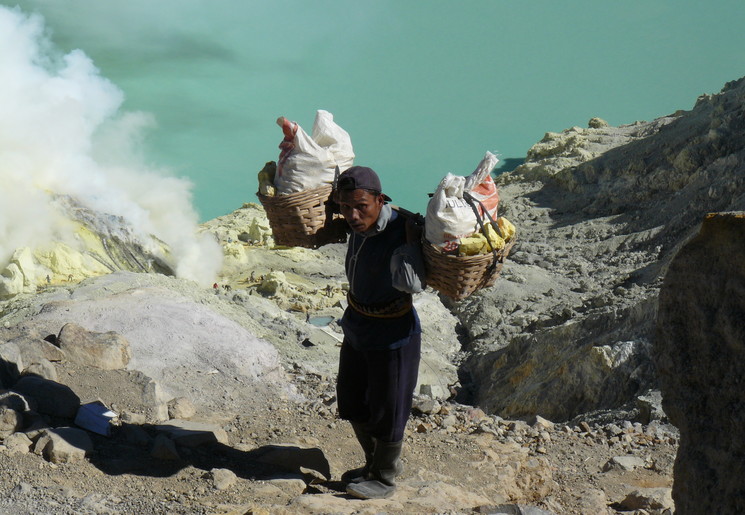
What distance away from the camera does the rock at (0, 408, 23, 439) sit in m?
3.69

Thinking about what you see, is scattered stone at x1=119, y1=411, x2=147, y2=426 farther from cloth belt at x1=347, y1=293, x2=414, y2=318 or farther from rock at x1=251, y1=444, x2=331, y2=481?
cloth belt at x1=347, y1=293, x2=414, y2=318

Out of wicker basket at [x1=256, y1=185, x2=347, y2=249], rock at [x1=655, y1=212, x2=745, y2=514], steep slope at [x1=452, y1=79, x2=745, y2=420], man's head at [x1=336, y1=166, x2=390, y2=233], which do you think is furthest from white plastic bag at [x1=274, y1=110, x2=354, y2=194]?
steep slope at [x1=452, y1=79, x2=745, y2=420]

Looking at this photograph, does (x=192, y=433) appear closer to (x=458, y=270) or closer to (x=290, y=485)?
(x=290, y=485)

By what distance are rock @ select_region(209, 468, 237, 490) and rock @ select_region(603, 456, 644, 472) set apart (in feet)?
6.21

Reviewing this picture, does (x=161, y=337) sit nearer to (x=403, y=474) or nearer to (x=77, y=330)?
(x=77, y=330)

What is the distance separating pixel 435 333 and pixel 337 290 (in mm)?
1296

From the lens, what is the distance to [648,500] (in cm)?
374

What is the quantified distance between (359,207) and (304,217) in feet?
1.12

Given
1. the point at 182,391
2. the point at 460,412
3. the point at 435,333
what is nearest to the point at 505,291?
the point at 435,333

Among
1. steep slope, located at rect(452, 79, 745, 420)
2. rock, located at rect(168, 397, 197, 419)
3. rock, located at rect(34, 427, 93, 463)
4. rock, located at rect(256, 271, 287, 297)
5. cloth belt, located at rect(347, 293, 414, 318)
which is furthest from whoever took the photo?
rock, located at rect(256, 271, 287, 297)

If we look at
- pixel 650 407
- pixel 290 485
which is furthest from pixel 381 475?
pixel 650 407

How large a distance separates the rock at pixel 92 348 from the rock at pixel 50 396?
543mm

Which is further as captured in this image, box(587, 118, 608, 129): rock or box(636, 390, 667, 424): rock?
box(587, 118, 608, 129): rock

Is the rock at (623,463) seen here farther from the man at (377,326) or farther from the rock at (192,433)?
the rock at (192,433)
